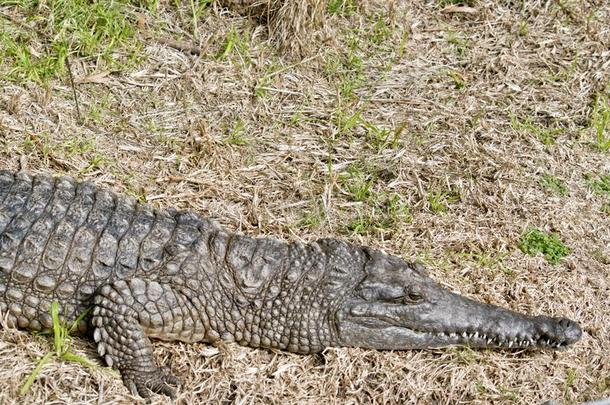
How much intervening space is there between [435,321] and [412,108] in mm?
2239

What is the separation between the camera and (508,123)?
6.55 meters

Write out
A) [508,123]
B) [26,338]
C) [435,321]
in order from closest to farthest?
[26,338] → [435,321] → [508,123]

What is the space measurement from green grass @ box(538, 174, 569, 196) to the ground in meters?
0.02

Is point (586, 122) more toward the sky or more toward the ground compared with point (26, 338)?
more toward the sky

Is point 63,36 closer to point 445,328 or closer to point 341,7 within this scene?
point 341,7

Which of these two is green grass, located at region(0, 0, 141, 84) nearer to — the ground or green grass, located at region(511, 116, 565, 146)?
the ground

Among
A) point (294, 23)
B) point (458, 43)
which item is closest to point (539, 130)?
point (458, 43)

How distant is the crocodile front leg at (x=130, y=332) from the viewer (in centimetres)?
434

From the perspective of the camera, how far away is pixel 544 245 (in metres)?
5.57

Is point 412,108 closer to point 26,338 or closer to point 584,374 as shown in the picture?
point 584,374

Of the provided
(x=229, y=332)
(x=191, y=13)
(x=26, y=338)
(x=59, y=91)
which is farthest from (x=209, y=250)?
(x=191, y=13)

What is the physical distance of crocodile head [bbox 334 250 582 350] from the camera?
15.5ft

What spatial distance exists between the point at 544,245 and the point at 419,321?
1.26 meters

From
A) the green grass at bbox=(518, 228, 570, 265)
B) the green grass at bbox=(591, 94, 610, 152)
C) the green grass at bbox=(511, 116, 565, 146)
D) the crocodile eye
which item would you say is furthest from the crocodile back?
the green grass at bbox=(591, 94, 610, 152)
